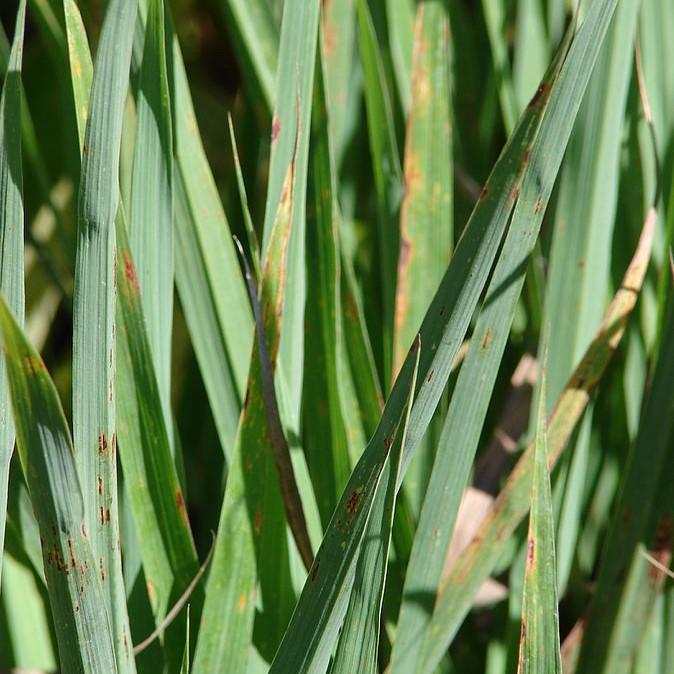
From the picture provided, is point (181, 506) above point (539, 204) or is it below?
Answer: below

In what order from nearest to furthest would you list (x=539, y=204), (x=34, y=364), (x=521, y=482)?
(x=34, y=364) → (x=539, y=204) → (x=521, y=482)

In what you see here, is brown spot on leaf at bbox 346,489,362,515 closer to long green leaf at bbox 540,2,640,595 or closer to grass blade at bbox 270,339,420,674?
grass blade at bbox 270,339,420,674

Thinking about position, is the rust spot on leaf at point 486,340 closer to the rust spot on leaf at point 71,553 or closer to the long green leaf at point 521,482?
the long green leaf at point 521,482

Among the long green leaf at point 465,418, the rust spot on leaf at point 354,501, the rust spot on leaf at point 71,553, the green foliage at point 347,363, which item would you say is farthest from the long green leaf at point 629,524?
the rust spot on leaf at point 71,553

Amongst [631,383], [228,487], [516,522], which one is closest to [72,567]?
[228,487]

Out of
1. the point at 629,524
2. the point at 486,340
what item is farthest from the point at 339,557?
the point at 629,524

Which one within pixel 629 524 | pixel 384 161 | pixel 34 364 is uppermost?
pixel 384 161

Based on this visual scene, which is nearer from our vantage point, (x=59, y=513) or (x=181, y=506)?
(x=59, y=513)

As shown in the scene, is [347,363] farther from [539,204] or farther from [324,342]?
[539,204]
